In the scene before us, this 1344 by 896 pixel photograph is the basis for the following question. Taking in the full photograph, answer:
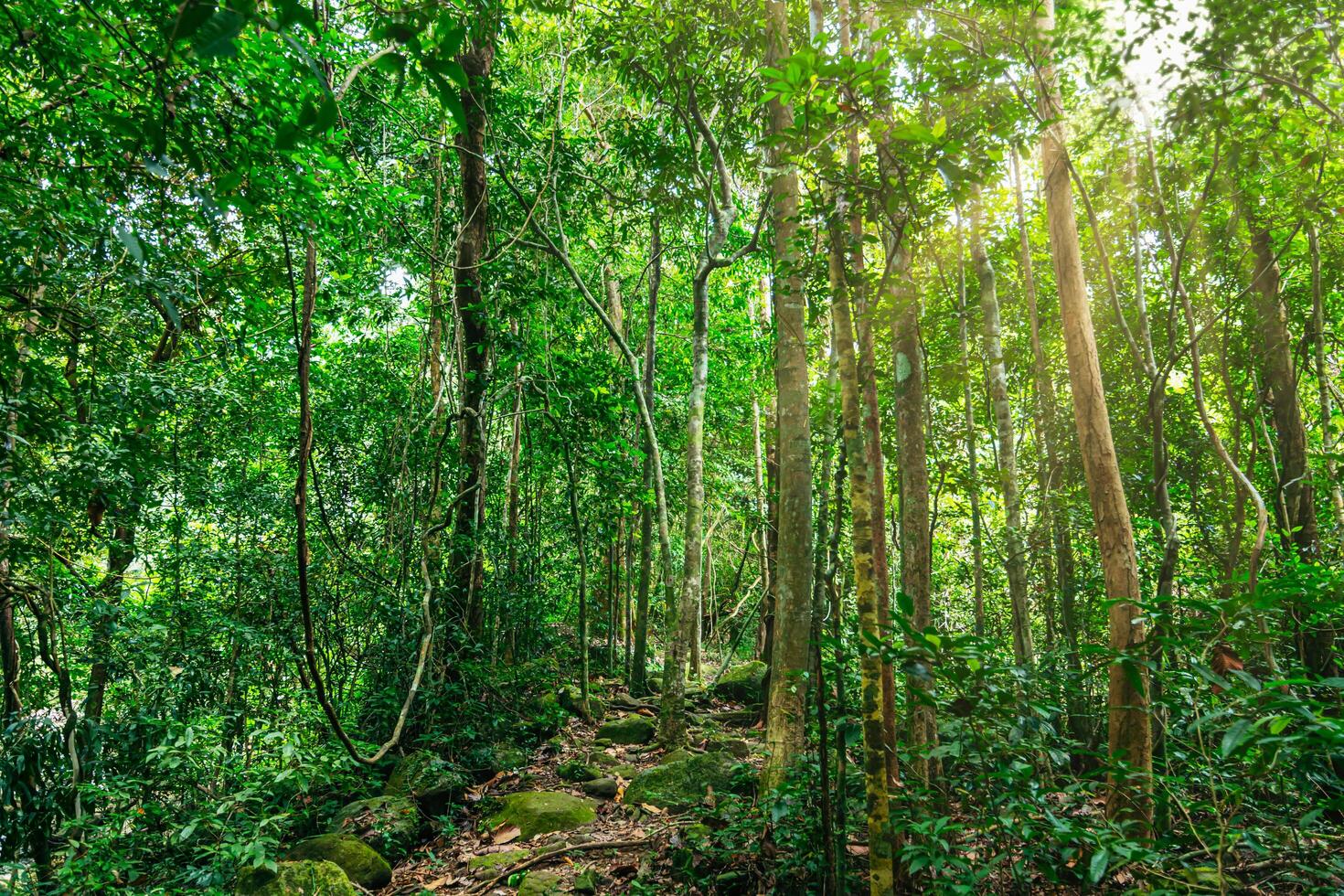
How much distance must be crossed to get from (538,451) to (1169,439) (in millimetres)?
9513

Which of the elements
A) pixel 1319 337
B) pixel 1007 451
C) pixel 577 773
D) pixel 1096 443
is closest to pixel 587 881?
pixel 577 773

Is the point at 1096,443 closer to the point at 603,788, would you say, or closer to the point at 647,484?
the point at 603,788

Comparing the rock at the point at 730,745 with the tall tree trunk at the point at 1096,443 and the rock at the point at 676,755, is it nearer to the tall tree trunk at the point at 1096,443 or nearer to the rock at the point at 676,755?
the rock at the point at 676,755

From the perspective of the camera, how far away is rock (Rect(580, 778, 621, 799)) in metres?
7.07

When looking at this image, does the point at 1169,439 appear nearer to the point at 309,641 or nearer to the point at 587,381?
the point at 587,381

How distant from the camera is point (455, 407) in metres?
7.90

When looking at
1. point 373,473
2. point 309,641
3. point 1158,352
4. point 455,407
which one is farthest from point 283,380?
point 1158,352

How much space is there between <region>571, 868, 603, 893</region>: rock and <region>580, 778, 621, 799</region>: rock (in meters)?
2.03

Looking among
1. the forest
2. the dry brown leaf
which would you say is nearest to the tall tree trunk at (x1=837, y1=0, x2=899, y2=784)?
the forest

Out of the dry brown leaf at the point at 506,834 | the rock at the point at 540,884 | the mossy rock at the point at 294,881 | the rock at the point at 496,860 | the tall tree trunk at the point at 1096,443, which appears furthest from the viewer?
the dry brown leaf at the point at 506,834

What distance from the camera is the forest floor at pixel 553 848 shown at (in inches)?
197

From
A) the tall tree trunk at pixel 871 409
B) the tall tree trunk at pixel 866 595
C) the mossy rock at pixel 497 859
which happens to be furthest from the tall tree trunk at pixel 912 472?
the mossy rock at pixel 497 859

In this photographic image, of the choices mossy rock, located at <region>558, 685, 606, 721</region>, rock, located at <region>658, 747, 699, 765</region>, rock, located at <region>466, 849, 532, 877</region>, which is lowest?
rock, located at <region>466, 849, 532, 877</region>

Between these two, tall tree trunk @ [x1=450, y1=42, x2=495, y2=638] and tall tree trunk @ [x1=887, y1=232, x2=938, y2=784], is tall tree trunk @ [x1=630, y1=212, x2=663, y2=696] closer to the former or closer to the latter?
tall tree trunk @ [x1=450, y1=42, x2=495, y2=638]
